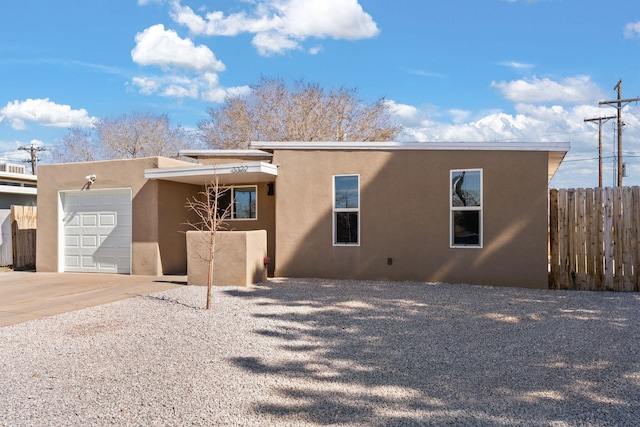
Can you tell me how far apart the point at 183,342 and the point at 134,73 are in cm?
1897

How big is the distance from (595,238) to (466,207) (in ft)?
8.61

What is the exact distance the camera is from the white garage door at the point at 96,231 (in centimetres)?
1314

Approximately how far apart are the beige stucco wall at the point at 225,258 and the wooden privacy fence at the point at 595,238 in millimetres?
6451

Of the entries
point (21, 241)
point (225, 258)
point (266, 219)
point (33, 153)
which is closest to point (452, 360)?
point (225, 258)

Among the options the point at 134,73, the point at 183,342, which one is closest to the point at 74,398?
the point at 183,342

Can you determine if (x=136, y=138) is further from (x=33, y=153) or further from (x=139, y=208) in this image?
(x=139, y=208)

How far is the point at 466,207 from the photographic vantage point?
10.5 metres

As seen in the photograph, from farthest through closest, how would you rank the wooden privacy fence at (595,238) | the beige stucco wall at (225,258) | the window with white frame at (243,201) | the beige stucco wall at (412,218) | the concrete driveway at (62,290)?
the window with white frame at (243,201), the beige stucco wall at (412,218), the beige stucco wall at (225,258), the wooden privacy fence at (595,238), the concrete driveway at (62,290)

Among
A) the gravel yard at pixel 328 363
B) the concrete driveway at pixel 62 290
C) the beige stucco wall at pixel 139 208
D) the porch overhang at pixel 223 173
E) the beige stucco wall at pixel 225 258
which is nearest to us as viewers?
the gravel yard at pixel 328 363

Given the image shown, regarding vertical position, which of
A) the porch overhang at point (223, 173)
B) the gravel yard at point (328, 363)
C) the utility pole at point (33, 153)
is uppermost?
the utility pole at point (33, 153)

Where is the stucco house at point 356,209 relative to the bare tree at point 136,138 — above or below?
below

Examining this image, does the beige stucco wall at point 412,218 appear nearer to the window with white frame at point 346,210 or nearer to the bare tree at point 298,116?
the window with white frame at point 346,210

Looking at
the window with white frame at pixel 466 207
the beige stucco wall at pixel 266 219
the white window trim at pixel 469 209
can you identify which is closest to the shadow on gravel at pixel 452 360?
the white window trim at pixel 469 209

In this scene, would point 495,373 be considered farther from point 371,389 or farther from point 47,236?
point 47,236
